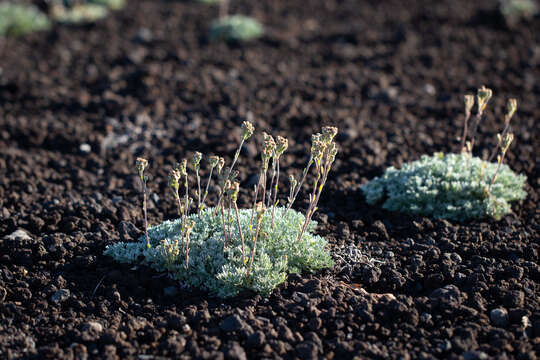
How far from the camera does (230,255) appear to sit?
11.9 feet

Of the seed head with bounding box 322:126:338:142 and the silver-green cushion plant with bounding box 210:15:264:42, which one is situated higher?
the silver-green cushion plant with bounding box 210:15:264:42

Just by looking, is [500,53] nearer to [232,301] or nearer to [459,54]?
[459,54]

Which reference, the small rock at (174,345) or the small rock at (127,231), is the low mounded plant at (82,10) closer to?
the small rock at (127,231)

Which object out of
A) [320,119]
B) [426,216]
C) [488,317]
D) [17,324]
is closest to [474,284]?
[488,317]

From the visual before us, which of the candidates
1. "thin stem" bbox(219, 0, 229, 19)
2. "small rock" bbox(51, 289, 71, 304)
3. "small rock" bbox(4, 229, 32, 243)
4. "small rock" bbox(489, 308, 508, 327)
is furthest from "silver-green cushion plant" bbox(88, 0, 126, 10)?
"small rock" bbox(489, 308, 508, 327)

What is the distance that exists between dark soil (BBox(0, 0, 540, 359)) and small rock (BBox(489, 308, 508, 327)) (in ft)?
0.05

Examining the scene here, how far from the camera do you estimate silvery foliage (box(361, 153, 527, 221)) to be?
4.52 meters

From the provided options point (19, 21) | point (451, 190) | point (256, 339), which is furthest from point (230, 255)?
point (19, 21)

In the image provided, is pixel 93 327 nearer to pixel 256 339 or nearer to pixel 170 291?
pixel 170 291

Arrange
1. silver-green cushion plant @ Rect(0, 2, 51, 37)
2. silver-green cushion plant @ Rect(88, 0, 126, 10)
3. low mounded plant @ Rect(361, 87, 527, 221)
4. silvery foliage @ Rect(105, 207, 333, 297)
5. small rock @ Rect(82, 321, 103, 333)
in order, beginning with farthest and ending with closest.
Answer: silver-green cushion plant @ Rect(88, 0, 126, 10)
silver-green cushion plant @ Rect(0, 2, 51, 37)
low mounded plant @ Rect(361, 87, 527, 221)
silvery foliage @ Rect(105, 207, 333, 297)
small rock @ Rect(82, 321, 103, 333)

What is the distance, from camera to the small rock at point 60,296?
3.57 metres

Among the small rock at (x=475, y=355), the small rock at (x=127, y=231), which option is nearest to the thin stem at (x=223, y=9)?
the small rock at (x=127, y=231)

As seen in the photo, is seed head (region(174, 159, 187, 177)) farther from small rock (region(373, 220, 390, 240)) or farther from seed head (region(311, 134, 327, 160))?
small rock (region(373, 220, 390, 240))

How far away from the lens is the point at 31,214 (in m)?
4.56
